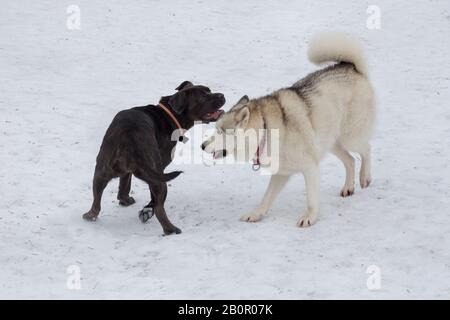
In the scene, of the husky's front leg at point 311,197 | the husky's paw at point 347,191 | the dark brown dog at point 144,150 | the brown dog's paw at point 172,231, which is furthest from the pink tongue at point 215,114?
the husky's paw at point 347,191

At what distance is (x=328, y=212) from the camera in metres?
6.65

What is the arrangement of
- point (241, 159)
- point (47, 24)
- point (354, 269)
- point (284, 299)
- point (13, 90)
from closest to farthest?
point (284, 299) → point (354, 269) → point (241, 159) → point (13, 90) → point (47, 24)

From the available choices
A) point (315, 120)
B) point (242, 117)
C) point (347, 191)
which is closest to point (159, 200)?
point (242, 117)

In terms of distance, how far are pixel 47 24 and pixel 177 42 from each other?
334cm

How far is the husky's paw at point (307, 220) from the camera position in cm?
630

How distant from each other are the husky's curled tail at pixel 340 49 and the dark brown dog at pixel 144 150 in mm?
1651

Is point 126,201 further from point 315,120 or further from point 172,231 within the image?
point 315,120

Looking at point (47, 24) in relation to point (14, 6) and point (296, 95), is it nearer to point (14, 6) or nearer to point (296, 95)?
point (14, 6)

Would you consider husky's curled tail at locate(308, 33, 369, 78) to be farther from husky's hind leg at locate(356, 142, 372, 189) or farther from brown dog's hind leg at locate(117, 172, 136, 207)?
brown dog's hind leg at locate(117, 172, 136, 207)

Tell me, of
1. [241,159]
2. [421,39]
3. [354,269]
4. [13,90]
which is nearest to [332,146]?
[241,159]

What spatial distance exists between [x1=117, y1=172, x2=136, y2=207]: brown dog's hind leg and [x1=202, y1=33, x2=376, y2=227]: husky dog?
4.63ft

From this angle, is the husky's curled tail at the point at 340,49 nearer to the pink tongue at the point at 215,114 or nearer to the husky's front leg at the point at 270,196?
the pink tongue at the point at 215,114

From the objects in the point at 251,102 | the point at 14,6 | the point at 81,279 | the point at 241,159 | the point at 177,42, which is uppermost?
the point at 14,6

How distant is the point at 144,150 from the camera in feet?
20.3
